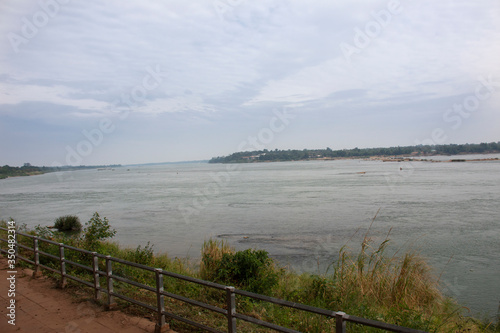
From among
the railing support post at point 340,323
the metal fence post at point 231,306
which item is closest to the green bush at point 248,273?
the metal fence post at point 231,306

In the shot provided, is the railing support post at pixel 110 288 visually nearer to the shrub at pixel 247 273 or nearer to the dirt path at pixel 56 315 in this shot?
the dirt path at pixel 56 315

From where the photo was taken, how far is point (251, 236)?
74.0ft

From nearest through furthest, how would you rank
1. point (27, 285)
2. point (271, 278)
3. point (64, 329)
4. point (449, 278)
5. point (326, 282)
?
point (64, 329) < point (27, 285) < point (326, 282) < point (271, 278) < point (449, 278)

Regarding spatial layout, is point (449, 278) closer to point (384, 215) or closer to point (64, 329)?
point (64, 329)

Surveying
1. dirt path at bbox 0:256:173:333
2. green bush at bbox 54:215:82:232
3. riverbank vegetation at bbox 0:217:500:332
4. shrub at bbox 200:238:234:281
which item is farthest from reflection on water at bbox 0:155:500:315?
dirt path at bbox 0:256:173:333

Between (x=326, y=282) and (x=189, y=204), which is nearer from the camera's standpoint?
(x=326, y=282)

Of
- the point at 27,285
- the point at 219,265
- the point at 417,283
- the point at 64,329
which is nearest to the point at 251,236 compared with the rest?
the point at 219,265

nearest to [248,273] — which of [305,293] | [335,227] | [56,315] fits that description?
[305,293]

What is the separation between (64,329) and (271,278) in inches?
212

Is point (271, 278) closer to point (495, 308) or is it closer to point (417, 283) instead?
point (417, 283)

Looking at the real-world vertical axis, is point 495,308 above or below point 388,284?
below

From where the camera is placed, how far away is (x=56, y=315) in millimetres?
6582

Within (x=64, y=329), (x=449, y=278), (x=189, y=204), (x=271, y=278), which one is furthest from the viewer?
(x=189, y=204)

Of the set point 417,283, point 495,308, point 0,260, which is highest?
point 0,260
